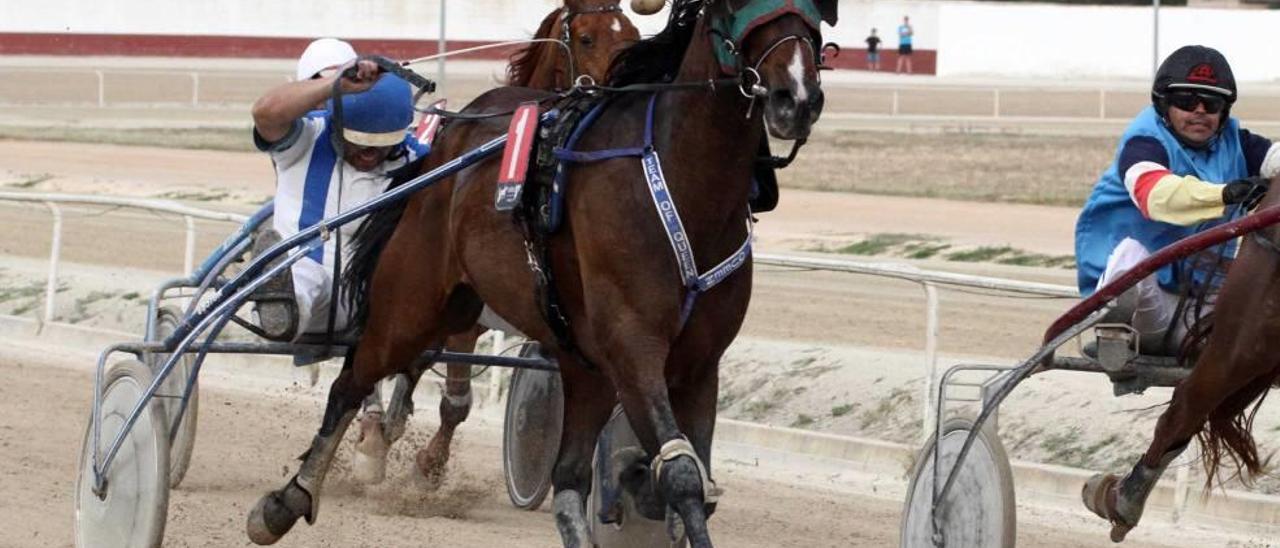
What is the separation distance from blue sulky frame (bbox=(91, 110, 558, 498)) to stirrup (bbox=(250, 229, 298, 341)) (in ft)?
0.15

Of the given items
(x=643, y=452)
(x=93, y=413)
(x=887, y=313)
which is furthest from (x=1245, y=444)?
(x=887, y=313)

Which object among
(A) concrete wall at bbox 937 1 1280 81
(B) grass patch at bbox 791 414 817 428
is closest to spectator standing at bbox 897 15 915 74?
(A) concrete wall at bbox 937 1 1280 81

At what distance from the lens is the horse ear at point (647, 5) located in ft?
15.9

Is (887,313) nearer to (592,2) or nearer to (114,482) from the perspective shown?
(592,2)

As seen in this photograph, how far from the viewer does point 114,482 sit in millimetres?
5809

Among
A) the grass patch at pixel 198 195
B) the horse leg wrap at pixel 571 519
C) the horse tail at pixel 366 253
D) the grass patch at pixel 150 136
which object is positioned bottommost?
the grass patch at pixel 198 195

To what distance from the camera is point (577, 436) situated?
526 centimetres

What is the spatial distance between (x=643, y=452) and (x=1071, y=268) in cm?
815

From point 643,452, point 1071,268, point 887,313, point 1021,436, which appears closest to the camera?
point 643,452

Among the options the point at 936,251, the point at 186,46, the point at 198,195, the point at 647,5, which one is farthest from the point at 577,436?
the point at 186,46

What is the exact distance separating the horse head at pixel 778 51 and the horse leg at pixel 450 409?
2.59 metres

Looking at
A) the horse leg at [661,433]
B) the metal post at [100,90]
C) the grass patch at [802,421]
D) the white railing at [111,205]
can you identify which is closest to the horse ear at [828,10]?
the horse leg at [661,433]

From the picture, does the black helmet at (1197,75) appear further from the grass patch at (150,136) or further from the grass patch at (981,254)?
the grass patch at (150,136)

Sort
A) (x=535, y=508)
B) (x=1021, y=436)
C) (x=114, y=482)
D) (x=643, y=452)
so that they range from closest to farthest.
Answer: (x=643, y=452) < (x=114, y=482) < (x=535, y=508) < (x=1021, y=436)
